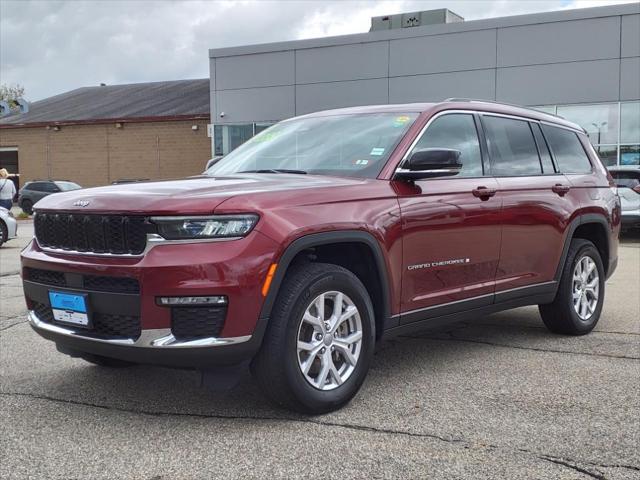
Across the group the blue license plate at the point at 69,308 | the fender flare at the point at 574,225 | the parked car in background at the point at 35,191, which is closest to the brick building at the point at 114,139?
the parked car in background at the point at 35,191

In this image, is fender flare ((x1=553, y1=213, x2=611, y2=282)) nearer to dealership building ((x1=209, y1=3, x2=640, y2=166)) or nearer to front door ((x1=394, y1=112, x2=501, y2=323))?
front door ((x1=394, y1=112, x2=501, y2=323))

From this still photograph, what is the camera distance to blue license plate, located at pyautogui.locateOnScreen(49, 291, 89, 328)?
3756mm

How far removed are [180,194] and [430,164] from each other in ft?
4.95

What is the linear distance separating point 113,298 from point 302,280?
96 centimetres

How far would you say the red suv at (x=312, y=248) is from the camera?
11.6 feet

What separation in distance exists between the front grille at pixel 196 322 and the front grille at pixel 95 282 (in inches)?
9.6

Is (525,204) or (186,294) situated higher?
(525,204)

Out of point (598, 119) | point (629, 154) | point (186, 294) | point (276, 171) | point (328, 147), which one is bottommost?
point (186, 294)

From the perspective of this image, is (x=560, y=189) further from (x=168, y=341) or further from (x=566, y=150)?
(x=168, y=341)

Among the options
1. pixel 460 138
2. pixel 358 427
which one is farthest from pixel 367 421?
pixel 460 138

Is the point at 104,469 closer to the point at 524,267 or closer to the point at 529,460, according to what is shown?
Answer: the point at 529,460

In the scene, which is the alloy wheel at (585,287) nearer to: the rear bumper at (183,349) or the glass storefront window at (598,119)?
the rear bumper at (183,349)

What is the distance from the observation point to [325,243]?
389 centimetres

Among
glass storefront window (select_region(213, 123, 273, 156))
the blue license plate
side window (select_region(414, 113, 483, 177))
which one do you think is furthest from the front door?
glass storefront window (select_region(213, 123, 273, 156))
